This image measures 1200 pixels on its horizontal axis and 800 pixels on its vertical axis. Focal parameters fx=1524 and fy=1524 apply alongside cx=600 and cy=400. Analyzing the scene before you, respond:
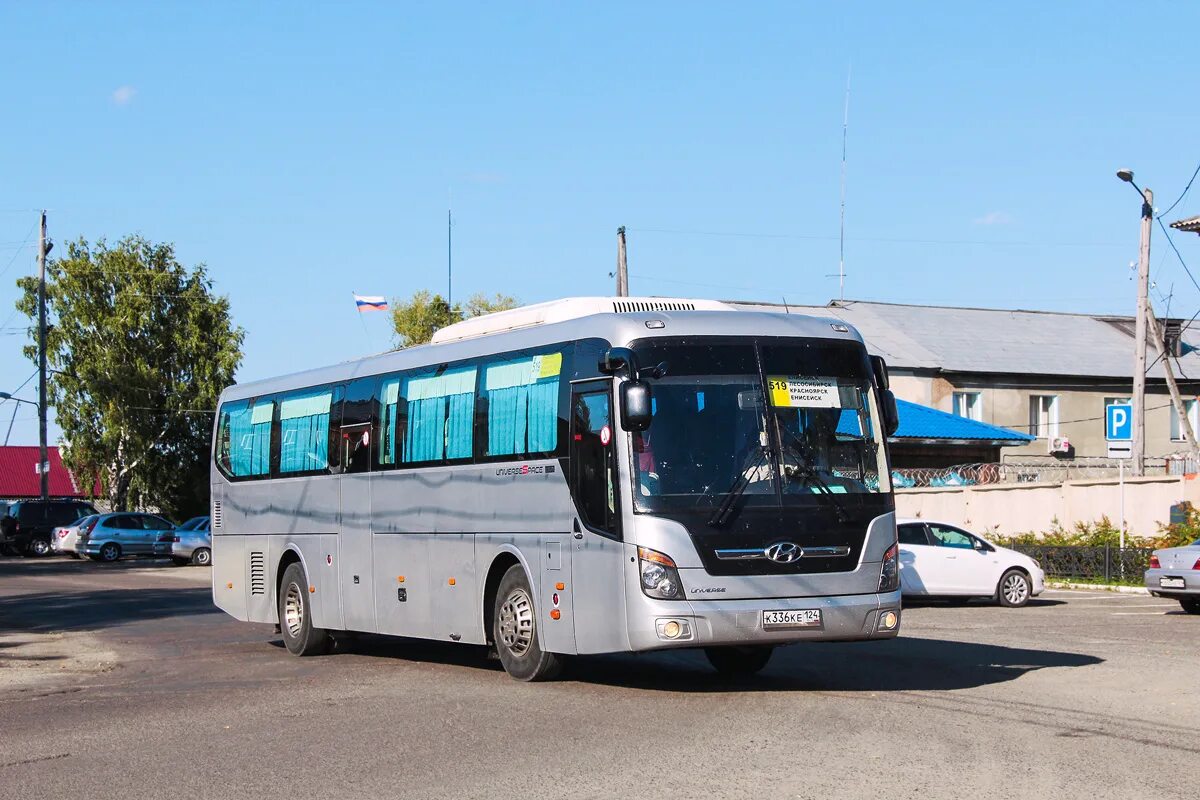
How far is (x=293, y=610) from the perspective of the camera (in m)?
17.9

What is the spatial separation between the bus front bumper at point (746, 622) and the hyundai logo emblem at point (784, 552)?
1.01 ft

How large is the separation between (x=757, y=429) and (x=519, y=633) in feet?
10.1

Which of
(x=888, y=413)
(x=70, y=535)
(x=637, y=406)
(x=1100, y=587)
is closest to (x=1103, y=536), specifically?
(x=1100, y=587)

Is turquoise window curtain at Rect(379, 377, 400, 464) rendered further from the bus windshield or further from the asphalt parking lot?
the bus windshield

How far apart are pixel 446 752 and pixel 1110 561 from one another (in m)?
23.7

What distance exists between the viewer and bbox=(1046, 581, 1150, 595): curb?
29.1 meters

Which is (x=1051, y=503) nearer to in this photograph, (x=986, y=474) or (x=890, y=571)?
(x=986, y=474)

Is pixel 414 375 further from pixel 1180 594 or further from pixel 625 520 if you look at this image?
pixel 1180 594

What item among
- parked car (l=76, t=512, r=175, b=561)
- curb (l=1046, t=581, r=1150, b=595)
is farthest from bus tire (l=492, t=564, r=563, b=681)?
parked car (l=76, t=512, r=175, b=561)

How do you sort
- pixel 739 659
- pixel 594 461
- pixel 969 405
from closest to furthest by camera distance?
pixel 594 461 < pixel 739 659 < pixel 969 405

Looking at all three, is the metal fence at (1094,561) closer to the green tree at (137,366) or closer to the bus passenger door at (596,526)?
the bus passenger door at (596,526)

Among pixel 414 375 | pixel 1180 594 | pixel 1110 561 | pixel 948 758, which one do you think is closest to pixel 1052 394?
pixel 1110 561

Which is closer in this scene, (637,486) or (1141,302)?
(637,486)

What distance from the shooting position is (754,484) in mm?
12062
